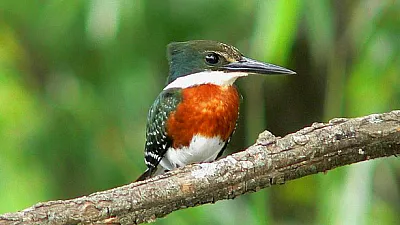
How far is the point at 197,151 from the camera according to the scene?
9.30ft

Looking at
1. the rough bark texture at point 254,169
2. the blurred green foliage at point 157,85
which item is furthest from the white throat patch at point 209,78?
the rough bark texture at point 254,169

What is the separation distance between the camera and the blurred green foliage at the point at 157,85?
286cm

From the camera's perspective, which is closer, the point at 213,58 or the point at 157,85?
the point at 213,58

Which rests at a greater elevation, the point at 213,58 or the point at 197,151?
the point at 213,58

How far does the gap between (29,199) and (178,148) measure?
0.56 m

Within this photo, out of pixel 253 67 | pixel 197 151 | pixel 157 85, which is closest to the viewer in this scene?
pixel 253 67

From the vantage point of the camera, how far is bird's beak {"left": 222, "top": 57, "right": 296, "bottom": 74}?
8.83ft

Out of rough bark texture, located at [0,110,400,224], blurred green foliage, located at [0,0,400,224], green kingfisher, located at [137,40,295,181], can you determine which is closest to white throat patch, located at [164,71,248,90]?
green kingfisher, located at [137,40,295,181]

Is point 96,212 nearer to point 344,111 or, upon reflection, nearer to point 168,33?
point 344,111

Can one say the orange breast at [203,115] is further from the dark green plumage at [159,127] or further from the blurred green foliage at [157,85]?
the blurred green foliage at [157,85]

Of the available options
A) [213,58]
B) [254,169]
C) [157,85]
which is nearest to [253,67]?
[213,58]

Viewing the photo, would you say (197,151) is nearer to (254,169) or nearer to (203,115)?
(203,115)

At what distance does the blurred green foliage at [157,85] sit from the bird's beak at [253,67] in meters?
0.08

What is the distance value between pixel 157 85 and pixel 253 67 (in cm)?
113
